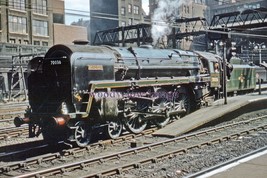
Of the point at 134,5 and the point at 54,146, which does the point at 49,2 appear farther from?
the point at 54,146

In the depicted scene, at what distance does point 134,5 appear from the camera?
232 ft

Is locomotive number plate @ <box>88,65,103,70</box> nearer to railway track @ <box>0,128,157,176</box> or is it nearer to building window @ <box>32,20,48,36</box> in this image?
railway track @ <box>0,128,157,176</box>

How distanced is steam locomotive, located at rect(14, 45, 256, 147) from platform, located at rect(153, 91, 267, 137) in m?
0.74

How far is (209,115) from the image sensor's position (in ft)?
46.2

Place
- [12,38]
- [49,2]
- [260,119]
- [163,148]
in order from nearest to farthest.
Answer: [163,148] → [260,119] → [12,38] → [49,2]

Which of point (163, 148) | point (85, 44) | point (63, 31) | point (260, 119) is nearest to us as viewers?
point (163, 148)

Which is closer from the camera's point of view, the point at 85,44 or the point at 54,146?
the point at 54,146

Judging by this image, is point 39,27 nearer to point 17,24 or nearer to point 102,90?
point 17,24

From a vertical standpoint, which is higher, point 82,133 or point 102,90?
point 102,90

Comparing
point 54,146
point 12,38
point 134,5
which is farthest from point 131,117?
point 134,5

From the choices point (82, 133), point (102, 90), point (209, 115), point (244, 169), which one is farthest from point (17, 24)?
point (244, 169)

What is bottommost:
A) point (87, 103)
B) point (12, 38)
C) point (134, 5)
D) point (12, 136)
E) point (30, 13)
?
point (12, 136)

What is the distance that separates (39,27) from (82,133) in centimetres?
4428

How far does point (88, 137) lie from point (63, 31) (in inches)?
1951
